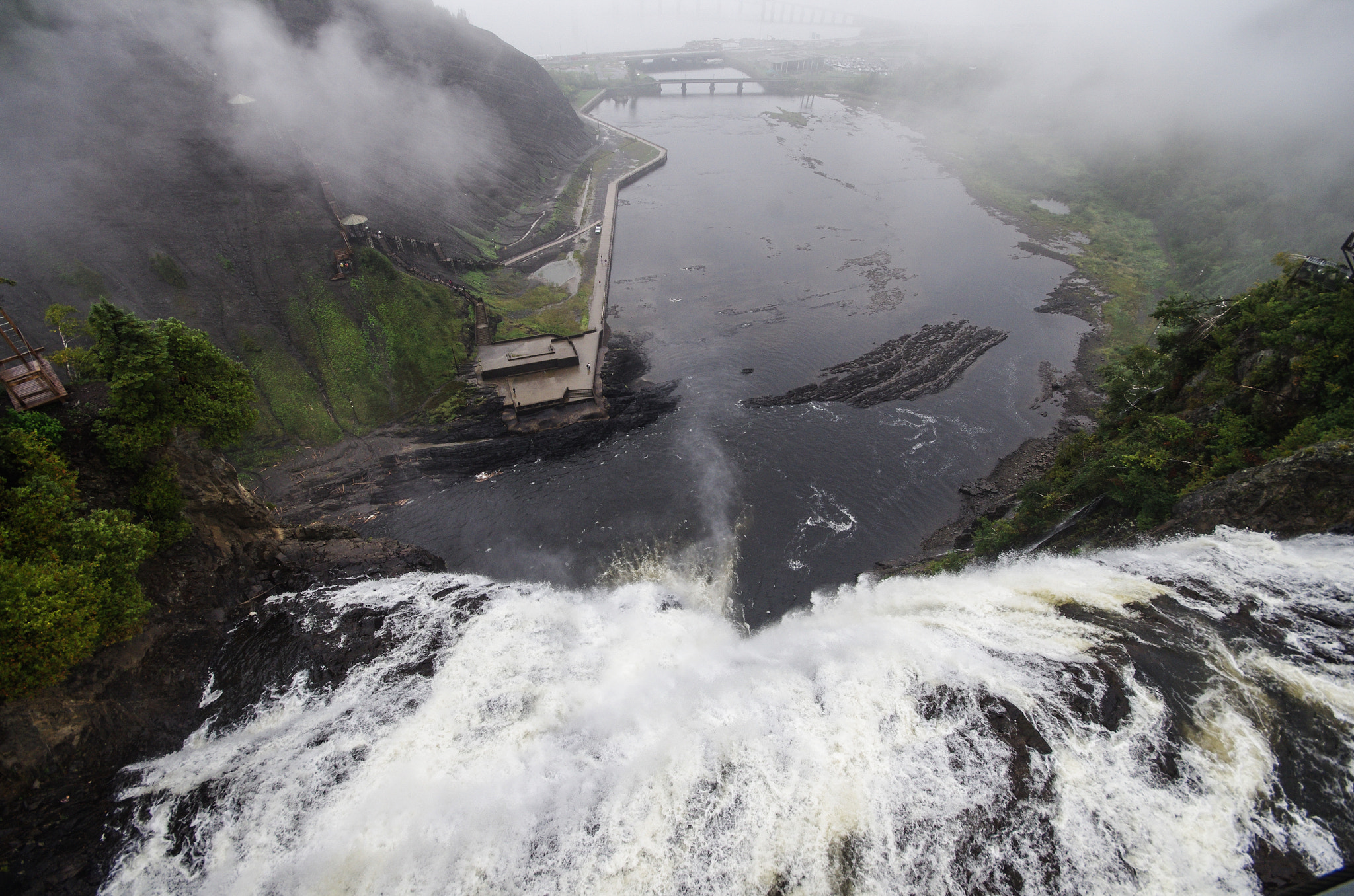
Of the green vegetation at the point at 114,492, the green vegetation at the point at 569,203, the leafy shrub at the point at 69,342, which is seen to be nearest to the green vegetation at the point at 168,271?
the leafy shrub at the point at 69,342

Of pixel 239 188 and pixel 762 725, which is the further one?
pixel 239 188

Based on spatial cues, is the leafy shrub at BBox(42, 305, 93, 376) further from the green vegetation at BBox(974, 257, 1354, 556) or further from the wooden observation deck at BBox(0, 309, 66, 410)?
the green vegetation at BBox(974, 257, 1354, 556)

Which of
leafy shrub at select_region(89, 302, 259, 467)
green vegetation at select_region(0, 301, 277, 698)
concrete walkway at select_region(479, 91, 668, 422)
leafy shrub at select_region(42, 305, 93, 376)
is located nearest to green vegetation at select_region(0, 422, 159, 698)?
green vegetation at select_region(0, 301, 277, 698)

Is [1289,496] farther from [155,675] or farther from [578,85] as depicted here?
[578,85]

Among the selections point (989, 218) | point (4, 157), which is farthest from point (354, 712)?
point (989, 218)

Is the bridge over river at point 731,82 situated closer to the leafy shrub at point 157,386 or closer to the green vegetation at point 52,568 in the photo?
the leafy shrub at point 157,386

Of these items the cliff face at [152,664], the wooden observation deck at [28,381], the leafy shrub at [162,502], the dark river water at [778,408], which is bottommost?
the dark river water at [778,408]

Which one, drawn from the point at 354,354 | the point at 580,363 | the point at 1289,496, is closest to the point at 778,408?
the point at 580,363

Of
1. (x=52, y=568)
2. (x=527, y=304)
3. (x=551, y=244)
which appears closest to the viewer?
(x=52, y=568)
